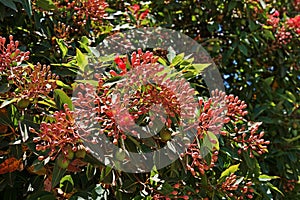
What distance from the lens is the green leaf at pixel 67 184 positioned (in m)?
1.61

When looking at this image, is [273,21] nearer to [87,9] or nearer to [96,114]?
[87,9]

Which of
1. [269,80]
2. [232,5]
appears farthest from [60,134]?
[269,80]

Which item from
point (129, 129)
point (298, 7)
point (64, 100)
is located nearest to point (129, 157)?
point (129, 129)

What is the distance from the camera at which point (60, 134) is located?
4.40 feet

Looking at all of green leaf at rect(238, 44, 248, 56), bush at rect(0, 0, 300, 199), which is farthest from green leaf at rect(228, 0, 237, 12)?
bush at rect(0, 0, 300, 199)

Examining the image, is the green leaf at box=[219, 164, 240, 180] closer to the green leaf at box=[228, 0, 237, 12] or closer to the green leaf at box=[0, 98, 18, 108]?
the green leaf at box=[0, 98, 18, 108]

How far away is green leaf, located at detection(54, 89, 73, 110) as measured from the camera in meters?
1.48

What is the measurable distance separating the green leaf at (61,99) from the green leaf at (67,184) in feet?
0.84

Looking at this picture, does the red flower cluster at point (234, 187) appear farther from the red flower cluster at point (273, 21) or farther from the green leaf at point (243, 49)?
the red flower cluster at point (273, 21)

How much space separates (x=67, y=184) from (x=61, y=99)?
0.31 m

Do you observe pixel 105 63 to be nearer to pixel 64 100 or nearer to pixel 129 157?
pixel 64 100

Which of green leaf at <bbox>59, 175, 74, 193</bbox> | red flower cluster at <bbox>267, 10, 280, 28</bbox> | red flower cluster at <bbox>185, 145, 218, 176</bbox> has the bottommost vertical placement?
green leaf at <bbox>59, 175, 74, 193</bbox>

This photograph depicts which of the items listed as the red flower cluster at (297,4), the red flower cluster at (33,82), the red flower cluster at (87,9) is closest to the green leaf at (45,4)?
the red flower cluster at (87,9)

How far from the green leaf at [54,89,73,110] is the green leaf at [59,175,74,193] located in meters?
0.26
